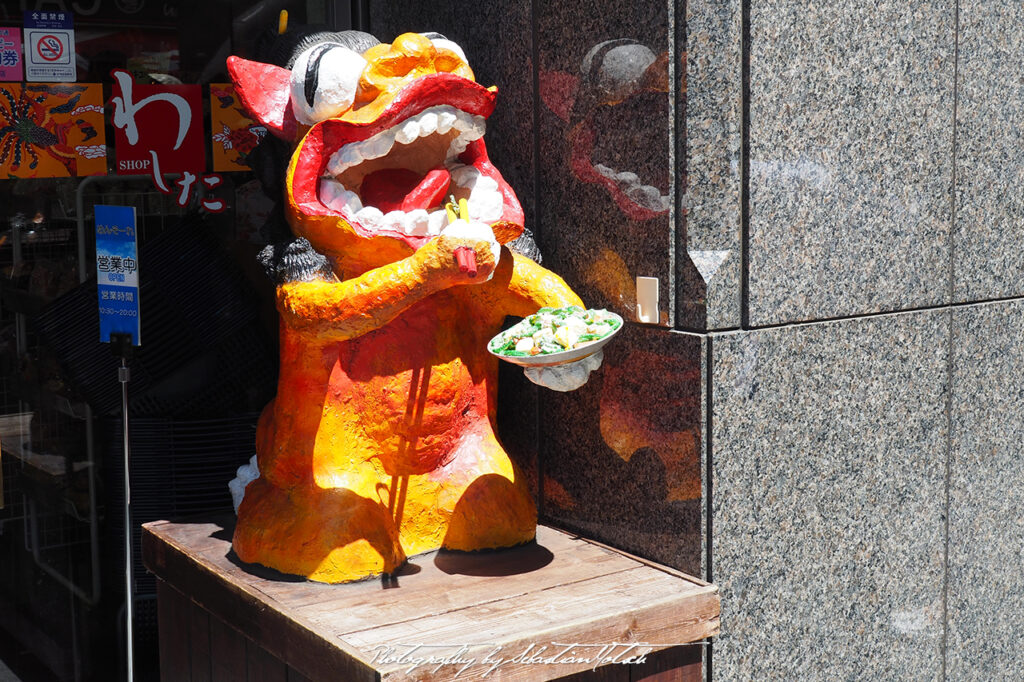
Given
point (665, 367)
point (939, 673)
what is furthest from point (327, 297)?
point (939, 673)

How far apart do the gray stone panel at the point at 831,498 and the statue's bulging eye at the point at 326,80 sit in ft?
3.93

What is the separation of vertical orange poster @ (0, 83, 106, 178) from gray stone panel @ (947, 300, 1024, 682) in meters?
2.93

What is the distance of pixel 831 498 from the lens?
321cm

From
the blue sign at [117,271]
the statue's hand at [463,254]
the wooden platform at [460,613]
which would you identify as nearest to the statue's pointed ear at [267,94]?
the statue's hand at [463,254]

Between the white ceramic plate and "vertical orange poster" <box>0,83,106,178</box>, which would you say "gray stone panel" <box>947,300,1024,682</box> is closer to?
the white ceramic plate

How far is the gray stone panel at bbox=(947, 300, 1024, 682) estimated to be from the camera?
11.6 feet

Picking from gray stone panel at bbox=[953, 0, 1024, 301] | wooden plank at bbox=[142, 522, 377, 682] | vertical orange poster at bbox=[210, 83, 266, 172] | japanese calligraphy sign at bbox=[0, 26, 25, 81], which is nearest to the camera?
wooden plank at bbox=[142, 522, 377, 682]

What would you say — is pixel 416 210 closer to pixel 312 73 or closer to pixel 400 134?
pixel 400 134

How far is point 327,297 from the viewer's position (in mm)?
2844

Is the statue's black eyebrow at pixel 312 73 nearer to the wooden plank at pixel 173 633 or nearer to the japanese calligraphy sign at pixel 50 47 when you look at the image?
the japanese calligraphy sign at pixel 50 47

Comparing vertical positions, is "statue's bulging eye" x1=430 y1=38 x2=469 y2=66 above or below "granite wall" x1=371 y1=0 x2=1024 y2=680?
above

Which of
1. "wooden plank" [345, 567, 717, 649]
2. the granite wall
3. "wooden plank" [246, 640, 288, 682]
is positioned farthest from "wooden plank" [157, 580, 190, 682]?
the granite wall

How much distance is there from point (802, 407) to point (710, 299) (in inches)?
18.2

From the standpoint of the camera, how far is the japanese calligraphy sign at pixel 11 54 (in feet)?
11.8
